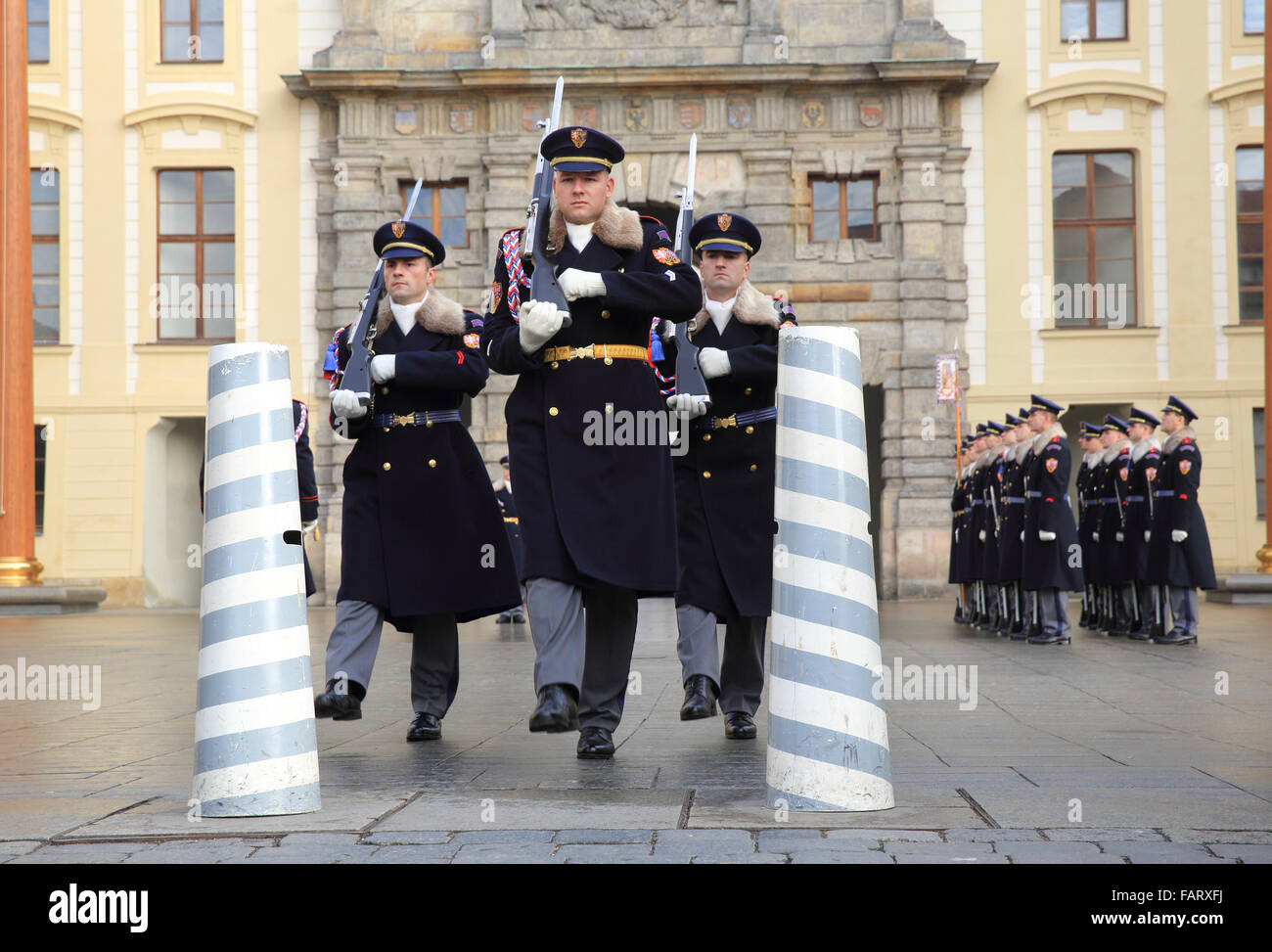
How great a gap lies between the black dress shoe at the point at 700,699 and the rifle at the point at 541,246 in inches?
73.9

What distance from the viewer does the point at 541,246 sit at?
655cm

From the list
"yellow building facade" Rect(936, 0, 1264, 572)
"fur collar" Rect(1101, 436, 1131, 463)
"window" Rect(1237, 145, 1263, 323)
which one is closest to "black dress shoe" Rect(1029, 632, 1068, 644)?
"fur collar" Rect(1101, 436, 1131, 463)

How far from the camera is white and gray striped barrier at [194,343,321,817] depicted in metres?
4.89

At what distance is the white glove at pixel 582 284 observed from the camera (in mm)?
6242

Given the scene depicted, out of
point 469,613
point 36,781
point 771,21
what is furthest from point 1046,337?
point 36,781

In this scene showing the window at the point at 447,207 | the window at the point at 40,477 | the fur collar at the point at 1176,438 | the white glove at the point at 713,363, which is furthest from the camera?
the window at the point at 447,207

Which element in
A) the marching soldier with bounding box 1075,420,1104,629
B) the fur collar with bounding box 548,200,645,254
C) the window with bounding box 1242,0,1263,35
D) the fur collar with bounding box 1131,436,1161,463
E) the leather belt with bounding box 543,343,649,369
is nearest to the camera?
the leather belt with bounding box 543,343,649,369

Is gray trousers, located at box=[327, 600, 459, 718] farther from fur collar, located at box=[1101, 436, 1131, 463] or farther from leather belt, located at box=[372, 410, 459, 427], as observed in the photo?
fur collar, located at box=[1101, 436, 1131, 463]

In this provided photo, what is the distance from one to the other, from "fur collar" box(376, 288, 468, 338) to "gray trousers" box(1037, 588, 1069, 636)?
8809 millimetres

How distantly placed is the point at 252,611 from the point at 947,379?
20461 mm

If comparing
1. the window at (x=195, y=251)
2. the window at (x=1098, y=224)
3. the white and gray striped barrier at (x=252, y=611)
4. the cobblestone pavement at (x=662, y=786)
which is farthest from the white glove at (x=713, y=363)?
the window at (x=195, y=251)

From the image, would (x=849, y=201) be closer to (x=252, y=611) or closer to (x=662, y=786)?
(x=662, y=786)

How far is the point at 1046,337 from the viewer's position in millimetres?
26922

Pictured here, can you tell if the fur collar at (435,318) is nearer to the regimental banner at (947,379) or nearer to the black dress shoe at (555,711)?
the black dress shoe at (555,711)
